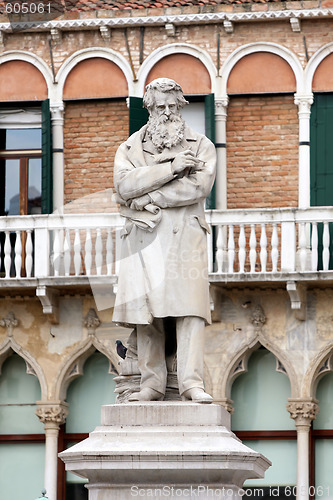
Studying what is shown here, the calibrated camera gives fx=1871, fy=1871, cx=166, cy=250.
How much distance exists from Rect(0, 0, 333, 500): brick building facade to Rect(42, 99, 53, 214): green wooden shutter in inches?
0.9

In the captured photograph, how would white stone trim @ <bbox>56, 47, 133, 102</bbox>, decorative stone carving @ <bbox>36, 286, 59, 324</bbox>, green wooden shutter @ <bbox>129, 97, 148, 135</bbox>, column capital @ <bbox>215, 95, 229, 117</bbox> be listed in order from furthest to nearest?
1. white stone trim @ <bbox>56, 47, 133, 102</bbox>
2. column capital @ <bbox>215, 95, 229, 117</bbox>
3. green wooden shutter @ <bbox>129, 97, 148, 135</bbox>
4. decorative stone carving @ <bbox>36, 286, 59, 324</bbox>

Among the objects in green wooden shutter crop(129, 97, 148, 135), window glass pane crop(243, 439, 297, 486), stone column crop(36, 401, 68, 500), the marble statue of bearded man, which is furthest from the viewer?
green wooden shutter crop(129, 97, 148, 135)

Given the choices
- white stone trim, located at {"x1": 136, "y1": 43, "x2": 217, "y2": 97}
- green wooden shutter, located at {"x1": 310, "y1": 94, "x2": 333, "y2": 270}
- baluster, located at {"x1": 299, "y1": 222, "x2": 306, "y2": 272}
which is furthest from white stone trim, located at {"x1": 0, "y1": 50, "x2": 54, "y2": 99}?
baluster, located at {"x1": 299, "y1": 222, "x2": 306, "y2": 272}

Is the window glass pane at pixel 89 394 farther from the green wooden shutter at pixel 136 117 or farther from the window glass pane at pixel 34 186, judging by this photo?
the green wooden shutter at pixel 136 117

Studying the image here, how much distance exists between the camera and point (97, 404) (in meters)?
28.2

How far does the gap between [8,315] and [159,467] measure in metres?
15.0

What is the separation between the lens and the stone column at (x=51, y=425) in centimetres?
2750

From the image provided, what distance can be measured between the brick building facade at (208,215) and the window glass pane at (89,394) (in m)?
0.02

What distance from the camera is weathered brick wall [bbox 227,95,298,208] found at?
28359mm

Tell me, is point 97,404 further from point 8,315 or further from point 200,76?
point 200,76

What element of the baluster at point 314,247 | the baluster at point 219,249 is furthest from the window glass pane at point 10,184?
the baluster at point 314,247

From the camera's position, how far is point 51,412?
91.4 feet

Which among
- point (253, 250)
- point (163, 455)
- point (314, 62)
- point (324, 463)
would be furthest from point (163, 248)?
point (314, 62)

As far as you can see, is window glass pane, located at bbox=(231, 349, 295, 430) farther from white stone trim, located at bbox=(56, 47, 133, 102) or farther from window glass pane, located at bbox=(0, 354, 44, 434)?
white stone trim, located at bbox=(56, 47, 133, 102)
